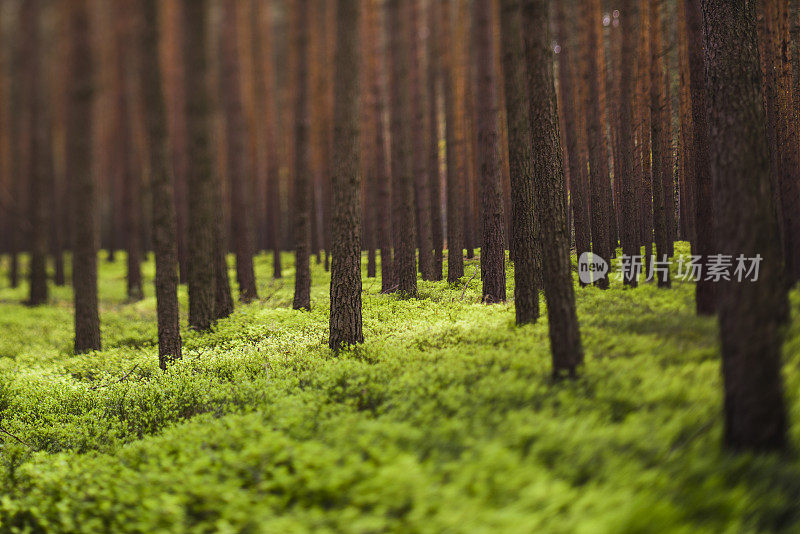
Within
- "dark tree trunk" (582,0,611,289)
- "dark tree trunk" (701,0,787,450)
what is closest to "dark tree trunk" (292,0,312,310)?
"dark tree trunk" (582,0,611,289)

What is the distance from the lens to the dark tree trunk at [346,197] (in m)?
8.52

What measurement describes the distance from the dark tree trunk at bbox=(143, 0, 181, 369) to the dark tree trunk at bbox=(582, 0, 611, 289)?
8.18 metres

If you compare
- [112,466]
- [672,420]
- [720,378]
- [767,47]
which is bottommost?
[112,466]

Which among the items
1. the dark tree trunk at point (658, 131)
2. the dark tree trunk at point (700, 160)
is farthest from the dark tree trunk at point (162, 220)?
the dark tree trunk at point (700, 160)

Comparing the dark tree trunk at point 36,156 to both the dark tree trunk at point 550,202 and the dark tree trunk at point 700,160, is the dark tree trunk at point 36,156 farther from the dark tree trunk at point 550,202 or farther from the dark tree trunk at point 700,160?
the dark tree trunk at point 700,160

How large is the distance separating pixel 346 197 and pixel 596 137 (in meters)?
6.89

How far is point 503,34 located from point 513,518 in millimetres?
7386

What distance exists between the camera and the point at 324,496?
4.43 m

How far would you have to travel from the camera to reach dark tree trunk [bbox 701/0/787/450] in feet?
14.5

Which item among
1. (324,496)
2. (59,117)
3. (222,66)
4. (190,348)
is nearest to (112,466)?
(324,496)

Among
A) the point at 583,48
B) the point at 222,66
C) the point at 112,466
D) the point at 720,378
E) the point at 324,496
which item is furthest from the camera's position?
the point at 222,66

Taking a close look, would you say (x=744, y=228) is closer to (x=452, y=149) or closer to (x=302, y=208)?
(x=302, y=208)

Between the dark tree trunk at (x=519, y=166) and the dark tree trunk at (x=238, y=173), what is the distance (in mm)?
9717

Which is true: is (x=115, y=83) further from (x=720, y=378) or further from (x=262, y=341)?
(x=720, y=378)
